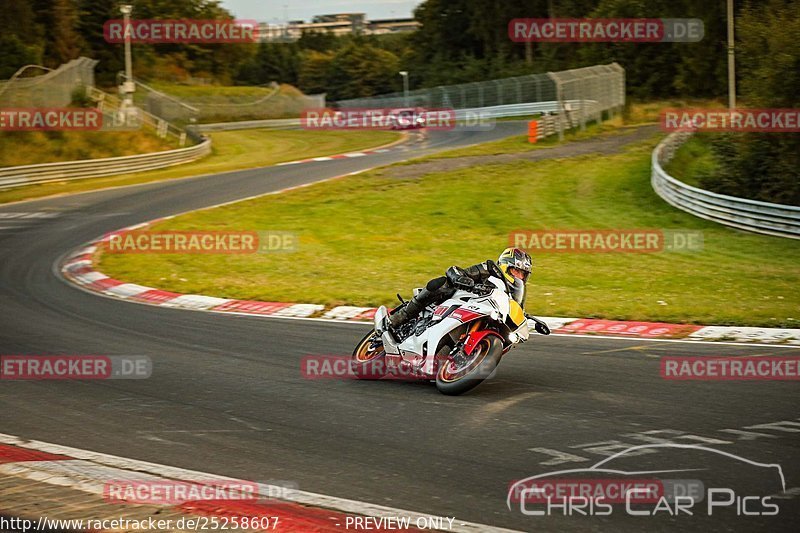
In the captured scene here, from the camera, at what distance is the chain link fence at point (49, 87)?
33688 mm

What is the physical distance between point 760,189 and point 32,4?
58516 mm

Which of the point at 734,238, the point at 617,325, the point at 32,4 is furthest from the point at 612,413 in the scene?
the point at 32,4

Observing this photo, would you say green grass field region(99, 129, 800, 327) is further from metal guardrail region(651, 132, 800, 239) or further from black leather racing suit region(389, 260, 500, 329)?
black leather racing suit region(389, 260, 500, 329)

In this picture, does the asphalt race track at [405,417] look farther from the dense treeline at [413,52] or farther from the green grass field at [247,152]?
the dense treeline at [413,52]

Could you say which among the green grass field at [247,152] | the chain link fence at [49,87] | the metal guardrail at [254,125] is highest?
the chain link fence at [49,87]

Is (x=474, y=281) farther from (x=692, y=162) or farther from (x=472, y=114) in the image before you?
(x=472, y=114)

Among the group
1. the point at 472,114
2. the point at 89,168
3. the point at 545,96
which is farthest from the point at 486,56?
the point at 89,168

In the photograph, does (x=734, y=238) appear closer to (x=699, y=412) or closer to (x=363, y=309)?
(x=363, y=309)

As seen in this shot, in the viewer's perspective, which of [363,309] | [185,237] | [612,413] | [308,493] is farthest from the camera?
[185,237]

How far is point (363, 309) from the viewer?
1364cm

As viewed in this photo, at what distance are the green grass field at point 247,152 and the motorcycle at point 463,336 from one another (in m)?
23.2

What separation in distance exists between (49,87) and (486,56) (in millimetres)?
55184

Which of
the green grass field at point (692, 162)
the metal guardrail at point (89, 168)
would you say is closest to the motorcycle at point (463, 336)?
the green grass field at point (692, 162)

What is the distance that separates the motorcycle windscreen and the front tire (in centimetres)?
23
